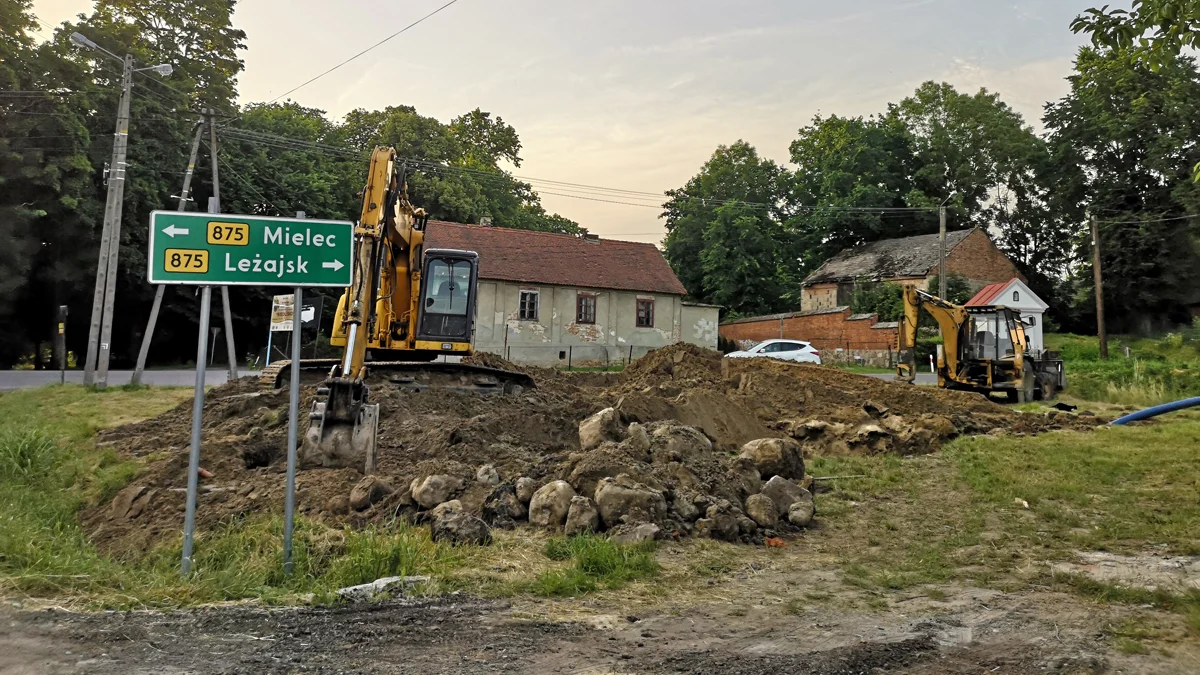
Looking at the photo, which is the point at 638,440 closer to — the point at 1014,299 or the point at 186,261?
the point at 186,261

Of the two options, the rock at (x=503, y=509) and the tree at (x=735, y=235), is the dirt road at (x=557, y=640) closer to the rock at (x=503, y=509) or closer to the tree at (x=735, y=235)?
the rock at (x=503, y=509)

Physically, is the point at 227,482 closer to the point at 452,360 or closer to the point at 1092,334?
the point at 452,360

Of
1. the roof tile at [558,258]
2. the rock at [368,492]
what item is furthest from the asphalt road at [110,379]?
the rock at [368,492]

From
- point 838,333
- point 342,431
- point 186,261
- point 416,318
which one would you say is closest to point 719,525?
point 342,431

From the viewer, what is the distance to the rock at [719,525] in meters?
7.50

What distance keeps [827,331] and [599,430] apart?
101 ft

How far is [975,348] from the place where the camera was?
867 inches

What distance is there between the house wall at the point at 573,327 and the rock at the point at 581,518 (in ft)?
85.6

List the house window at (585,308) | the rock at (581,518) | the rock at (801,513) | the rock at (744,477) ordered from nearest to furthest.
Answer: the rock at (581,518) < the rock at (801,513) < the rock at (744,477) < the house window at (585,308)

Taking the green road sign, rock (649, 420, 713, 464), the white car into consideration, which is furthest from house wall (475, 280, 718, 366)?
the green road sign

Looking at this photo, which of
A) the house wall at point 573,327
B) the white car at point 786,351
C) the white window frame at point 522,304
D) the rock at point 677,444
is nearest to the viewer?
the rock at point 677,444

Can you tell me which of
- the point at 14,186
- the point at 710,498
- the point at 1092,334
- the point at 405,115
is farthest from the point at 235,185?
the point at 1092,334

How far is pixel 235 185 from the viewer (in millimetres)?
38844

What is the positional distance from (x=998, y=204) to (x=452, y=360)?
52276mm
